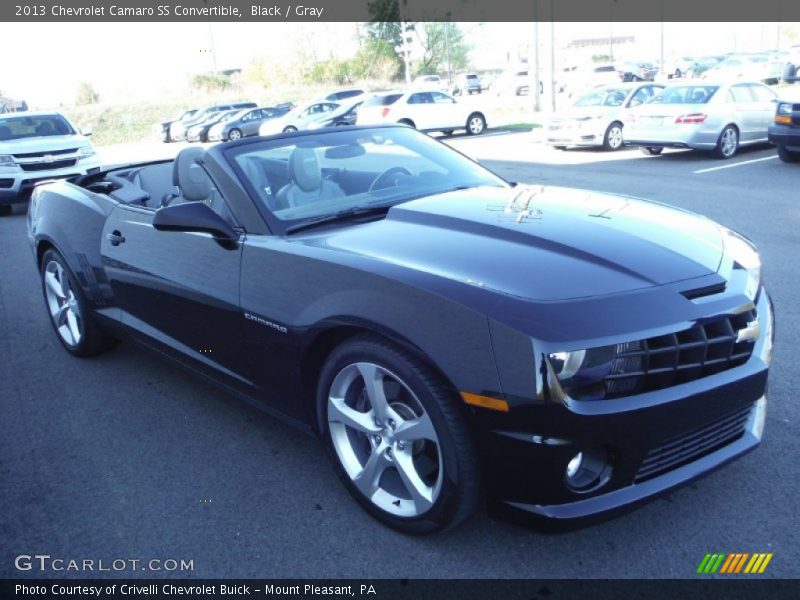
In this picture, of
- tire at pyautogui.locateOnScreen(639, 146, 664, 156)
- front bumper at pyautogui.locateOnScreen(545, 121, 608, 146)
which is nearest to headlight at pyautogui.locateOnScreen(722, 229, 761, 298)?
tire at pyautogui.locateOnScreen(639, 146, 664, 156)

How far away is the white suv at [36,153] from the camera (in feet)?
40.5

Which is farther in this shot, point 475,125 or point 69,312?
point 475,125

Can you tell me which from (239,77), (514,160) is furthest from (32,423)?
(239,77)

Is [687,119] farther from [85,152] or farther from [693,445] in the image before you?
[693,445]

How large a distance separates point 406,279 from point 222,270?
1.12m

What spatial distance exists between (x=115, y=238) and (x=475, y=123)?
68.8 feet

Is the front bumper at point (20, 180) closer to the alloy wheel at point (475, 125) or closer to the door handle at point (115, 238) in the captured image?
the door handle at point (115, 238)

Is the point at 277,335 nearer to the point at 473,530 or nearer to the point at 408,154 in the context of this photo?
the point at 473,530

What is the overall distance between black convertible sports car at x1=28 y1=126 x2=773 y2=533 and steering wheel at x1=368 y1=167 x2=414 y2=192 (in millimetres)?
12

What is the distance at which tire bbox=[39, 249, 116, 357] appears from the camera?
4664mm

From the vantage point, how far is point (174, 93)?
56.5m

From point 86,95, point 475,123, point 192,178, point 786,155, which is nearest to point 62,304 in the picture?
point 192,178

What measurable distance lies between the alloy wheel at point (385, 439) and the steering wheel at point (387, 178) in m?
1.31

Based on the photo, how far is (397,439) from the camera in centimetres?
261
